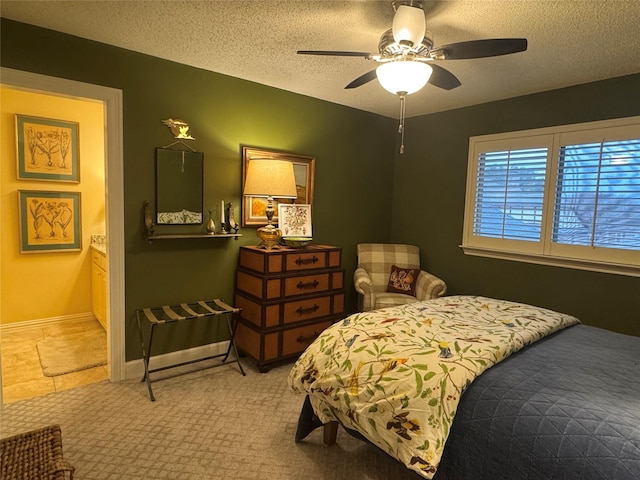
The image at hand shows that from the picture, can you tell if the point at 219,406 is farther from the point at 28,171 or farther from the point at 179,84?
the point at 28,171

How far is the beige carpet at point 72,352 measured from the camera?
305cm

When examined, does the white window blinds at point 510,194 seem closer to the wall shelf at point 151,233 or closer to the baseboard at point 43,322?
the wall shelf at point 151,233

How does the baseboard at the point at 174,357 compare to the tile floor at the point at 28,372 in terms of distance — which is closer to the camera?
the tile floor at the point at 28,372

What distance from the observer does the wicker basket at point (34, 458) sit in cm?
138

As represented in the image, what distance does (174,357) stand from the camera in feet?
10.2

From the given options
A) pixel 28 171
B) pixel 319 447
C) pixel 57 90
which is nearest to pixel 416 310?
pixel 319 447

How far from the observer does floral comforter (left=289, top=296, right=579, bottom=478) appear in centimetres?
139

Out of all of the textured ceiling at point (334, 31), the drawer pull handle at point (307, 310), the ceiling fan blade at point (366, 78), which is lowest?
the drawer pull handle at point (307, 310)

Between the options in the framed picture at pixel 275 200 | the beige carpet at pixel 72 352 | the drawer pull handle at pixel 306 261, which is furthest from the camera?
the framed picture at pixel 275 200

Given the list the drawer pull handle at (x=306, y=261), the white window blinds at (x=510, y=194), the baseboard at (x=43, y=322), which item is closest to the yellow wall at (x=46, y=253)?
the baseboard at (x=43, y=322)

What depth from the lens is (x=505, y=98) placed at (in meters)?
3.52

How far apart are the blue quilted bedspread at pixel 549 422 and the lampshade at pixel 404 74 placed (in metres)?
1.38

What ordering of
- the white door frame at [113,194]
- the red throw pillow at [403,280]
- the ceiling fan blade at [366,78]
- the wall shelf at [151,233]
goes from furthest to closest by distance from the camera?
the red throw pillow at [403,280], the wall shelf at [151,233], the white door frame at [113,194], the ceiling fan blade at [366,78]

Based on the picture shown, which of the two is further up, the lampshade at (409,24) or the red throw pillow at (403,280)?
the lampshade at (409,24)
